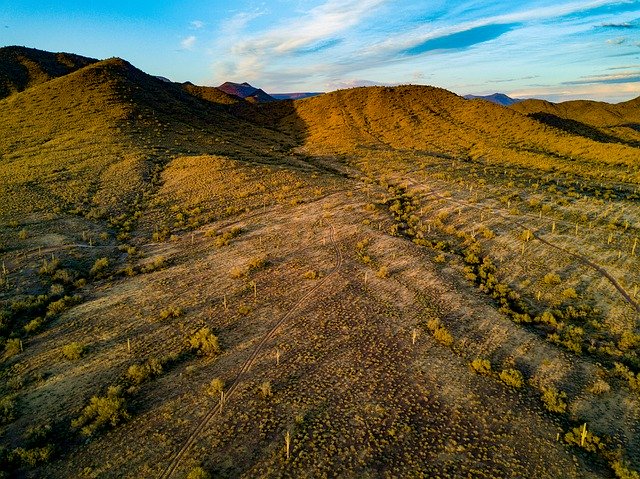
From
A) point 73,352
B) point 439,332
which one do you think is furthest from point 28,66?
point 439,332

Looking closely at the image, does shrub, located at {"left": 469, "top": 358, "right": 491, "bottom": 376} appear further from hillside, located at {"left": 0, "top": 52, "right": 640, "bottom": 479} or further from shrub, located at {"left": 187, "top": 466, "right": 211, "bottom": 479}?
shrub, located at {"left": 187, "top": 466, "right": 211, "bottom": 479}

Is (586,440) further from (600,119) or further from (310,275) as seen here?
(600,119)

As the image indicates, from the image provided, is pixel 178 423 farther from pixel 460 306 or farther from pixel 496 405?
pixel 460 306

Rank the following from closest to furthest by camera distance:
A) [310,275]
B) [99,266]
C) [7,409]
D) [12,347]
Answer: [7,409]
[12,347]
[310,275]
[99,266]

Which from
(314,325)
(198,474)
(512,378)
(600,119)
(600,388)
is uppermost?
(198,474)

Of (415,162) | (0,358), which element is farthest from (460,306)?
(415,162)

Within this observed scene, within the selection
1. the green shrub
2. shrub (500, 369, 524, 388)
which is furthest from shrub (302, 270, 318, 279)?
the green shrub
